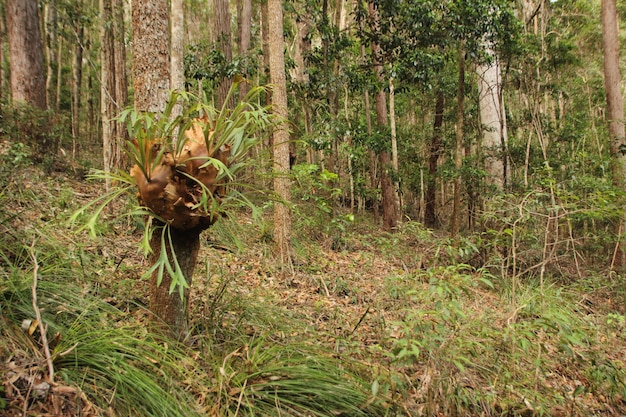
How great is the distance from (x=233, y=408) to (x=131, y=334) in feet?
2.83

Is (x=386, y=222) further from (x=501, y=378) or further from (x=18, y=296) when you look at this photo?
(x=18, y=296)

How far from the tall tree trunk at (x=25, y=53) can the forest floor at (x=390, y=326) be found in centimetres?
330

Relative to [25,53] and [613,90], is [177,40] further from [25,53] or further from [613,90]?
[613,90]

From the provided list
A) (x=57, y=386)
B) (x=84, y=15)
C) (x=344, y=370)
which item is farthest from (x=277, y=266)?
(x=84, y=15)

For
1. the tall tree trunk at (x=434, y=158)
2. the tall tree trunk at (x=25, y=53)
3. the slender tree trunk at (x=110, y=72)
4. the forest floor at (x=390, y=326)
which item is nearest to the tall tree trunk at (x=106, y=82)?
the slender tree trunk at (x=110, y=72)

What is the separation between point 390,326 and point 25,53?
964 cm

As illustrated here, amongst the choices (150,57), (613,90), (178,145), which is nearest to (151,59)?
(150,57)

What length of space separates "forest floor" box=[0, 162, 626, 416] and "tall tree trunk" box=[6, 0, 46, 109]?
3.30m

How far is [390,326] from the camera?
13.1ft

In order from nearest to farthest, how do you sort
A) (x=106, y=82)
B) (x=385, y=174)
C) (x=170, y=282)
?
(x=170, y=282) → (x=106, y=82) → (x=385, y=174)

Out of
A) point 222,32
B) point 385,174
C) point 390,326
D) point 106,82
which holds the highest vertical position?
point 222,32

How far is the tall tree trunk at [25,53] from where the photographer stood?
8.37 metres

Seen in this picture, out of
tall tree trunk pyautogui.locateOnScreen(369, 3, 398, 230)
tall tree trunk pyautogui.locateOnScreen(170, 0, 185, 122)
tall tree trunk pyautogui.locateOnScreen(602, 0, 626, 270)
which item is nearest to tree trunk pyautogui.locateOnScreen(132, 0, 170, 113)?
tall tree trunk pyautogui.locateOnScreen(170, 0, 185, 122)

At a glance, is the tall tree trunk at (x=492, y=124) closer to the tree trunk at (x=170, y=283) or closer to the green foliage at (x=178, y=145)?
the green foliage at (x=178, y=145)
